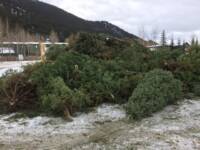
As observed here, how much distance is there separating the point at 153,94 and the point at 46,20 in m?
128

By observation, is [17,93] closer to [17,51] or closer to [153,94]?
[153,94]

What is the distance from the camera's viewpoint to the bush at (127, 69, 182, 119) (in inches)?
272

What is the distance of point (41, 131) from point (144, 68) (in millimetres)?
2984

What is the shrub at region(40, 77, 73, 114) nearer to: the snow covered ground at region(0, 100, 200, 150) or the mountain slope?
the snow covered ground at region(0, 100, 200, 150)

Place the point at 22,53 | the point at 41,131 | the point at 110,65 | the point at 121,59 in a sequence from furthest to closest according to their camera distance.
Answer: the point at 22,53, the point at 121,59, the point at 110,65, the point at 41,131

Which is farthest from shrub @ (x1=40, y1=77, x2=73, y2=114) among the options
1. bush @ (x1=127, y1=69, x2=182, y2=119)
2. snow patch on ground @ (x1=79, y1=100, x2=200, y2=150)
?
snow patch on ground @ (x1=79, y1=100, x2=200, y2=150)

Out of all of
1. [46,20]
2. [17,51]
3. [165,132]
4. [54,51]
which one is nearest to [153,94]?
[165,132]

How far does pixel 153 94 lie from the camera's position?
7.07 meters

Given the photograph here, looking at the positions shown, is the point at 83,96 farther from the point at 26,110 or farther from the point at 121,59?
the point at 121,59

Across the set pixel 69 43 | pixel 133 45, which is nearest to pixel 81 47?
pixel 69 43

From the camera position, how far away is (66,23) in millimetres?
136000

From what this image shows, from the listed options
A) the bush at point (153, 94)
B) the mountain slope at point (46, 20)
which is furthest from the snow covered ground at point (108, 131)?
the mountain slope at point (46, 20)

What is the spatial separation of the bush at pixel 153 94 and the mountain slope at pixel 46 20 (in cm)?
9651

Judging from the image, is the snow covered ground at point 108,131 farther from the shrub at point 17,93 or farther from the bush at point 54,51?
the bush at point 54,51
